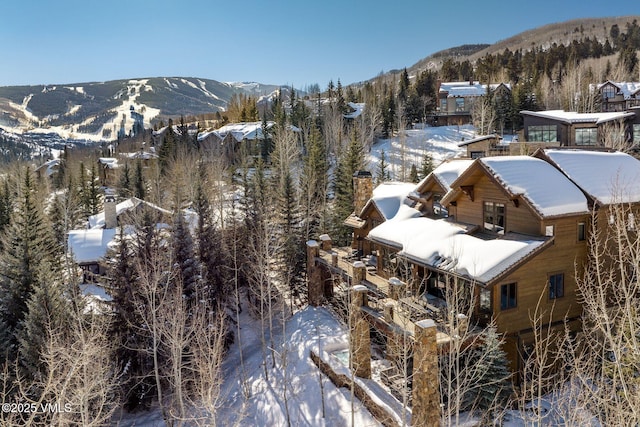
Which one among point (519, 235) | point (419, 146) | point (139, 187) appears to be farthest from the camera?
point (419, 146)

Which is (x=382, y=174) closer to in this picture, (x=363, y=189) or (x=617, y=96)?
(x=363, y=189)

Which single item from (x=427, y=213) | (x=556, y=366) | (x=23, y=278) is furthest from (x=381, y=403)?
(x=23, y=278)

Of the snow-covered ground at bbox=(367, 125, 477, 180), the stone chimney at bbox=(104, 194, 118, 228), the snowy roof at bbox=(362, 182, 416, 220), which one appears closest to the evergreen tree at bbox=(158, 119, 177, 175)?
the stone chimney at bbox=(104, 194, 118, 228)

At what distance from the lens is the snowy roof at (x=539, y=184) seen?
1606 centimetres

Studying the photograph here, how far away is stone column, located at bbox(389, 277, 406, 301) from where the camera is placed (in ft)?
54.7

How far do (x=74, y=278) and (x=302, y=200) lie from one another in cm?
2078

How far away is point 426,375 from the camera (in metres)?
13.4

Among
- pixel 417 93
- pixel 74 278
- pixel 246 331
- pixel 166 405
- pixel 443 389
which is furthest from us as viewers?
pixel 417 93

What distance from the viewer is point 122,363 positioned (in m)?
20.1

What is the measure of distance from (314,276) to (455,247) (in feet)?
32.8

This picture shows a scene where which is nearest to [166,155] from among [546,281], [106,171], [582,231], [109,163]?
[106,171]

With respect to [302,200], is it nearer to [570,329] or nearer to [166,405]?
[166,405]

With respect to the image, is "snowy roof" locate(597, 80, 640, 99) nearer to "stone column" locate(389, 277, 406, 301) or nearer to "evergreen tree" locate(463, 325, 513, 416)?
"stone column" locate(389, 277, 406, 301)

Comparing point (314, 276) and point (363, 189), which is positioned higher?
point (363, 189)
